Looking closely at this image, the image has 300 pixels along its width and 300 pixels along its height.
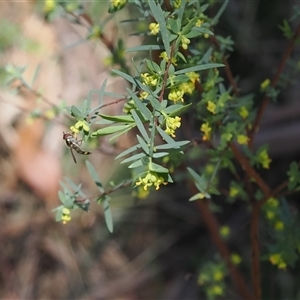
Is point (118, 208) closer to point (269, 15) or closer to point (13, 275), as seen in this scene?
point (13, 275)

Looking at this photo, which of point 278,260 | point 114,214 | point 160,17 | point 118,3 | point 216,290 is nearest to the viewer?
point 160,17

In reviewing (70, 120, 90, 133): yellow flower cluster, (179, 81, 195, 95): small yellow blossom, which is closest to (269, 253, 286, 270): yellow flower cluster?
(179, 81, 195, 95): small yellow blossom

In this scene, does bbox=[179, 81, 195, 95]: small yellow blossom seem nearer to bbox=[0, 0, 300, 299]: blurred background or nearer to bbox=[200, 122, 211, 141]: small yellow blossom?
bbox=[200, 122, 211, 141]: small yellow blossom

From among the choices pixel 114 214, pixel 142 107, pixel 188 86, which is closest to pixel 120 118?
pixel 142 107

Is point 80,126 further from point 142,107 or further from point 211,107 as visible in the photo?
point 211,107

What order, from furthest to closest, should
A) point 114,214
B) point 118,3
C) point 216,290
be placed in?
point 114,214 → point 216,290 → point 118,3

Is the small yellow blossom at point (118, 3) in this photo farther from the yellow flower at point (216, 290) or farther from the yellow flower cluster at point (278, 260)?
the yellow flower at point (216, 290)

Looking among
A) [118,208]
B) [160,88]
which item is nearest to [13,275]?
[118,208]

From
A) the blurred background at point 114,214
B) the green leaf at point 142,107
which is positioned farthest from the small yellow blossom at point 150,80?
the blurred background at point 114,214

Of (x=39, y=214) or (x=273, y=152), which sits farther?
(x=39, y=214)
